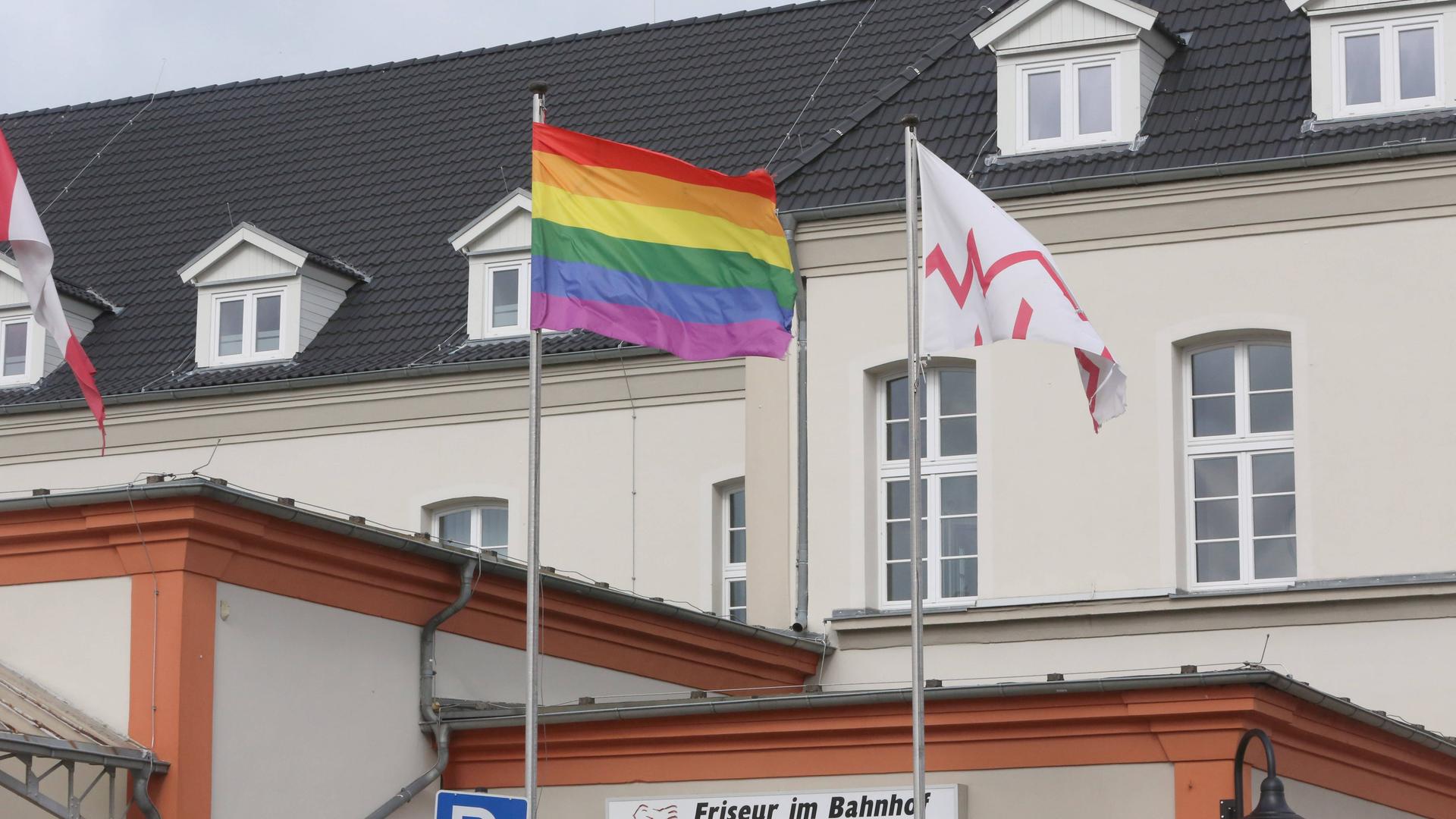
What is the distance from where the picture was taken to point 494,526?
2736cm

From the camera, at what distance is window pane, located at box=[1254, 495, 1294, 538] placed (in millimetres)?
20906

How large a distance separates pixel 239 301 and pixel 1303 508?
1317 cm

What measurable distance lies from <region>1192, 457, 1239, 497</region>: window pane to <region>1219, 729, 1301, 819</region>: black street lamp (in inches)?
288

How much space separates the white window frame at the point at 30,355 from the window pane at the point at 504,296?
5.63 meters

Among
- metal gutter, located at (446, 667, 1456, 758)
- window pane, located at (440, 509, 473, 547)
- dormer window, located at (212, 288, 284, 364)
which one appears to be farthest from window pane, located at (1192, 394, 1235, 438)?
dormer window, located at (212, 288, 284, 364)

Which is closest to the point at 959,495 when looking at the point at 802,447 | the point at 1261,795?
the point at 802,447

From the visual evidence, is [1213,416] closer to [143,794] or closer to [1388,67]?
A: [1388,67]

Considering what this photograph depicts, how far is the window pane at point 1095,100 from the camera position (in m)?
22.2

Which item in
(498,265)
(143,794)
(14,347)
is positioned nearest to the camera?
(143,794)

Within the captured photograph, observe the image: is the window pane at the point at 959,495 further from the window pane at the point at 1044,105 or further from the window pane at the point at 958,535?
the window pane at the point at 1044,105

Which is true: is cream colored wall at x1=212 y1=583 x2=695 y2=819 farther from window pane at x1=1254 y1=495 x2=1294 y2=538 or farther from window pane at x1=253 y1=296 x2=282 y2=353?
window pane at x1=253 y1=296 x2=282 y2=353

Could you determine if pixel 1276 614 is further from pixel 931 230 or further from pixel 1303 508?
pixel 931 230

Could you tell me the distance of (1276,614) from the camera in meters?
20.3

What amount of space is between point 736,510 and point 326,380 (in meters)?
4.93
